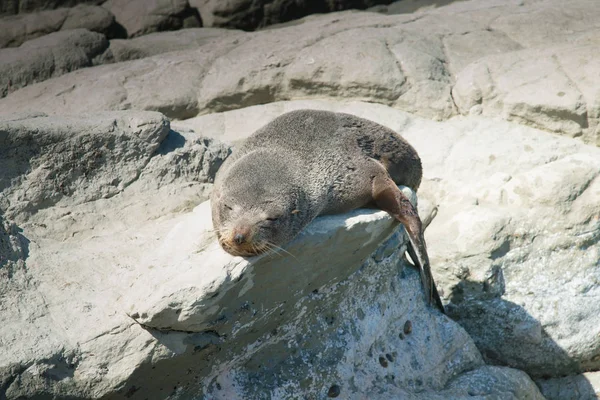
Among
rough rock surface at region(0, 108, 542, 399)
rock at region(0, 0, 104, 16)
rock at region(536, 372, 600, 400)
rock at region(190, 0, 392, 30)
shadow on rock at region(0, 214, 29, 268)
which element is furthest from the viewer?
rock at region(190, 0, 392, 30)

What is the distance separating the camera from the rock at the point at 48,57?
8.57 metres

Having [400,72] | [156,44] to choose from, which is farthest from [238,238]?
[156,44]

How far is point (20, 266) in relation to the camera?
13.8ft

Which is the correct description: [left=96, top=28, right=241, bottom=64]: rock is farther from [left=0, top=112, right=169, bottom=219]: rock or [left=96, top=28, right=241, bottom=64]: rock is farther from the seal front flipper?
the seal front flipper

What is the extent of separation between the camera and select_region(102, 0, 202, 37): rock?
10.9m

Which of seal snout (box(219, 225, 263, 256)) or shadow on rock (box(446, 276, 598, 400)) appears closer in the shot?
seal snout (box(219, 225, 263, 256))

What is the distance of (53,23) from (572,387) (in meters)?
8.52

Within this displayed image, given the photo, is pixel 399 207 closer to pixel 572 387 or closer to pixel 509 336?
pixel 509 336

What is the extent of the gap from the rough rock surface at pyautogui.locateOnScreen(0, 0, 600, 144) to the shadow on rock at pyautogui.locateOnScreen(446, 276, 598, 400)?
1983mm

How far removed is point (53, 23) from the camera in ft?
34.7

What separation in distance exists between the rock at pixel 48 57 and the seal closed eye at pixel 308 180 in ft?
15.5

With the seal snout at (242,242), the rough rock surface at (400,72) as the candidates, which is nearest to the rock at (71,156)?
the seal snout at (242,242)

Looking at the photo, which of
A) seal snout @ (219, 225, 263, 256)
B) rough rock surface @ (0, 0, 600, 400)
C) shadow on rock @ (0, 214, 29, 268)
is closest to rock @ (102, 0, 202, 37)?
rough rock surface @ (0, 0, 600, 400)

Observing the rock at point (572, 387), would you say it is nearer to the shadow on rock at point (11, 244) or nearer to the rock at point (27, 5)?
the shadow on rock at point (11, 244)
